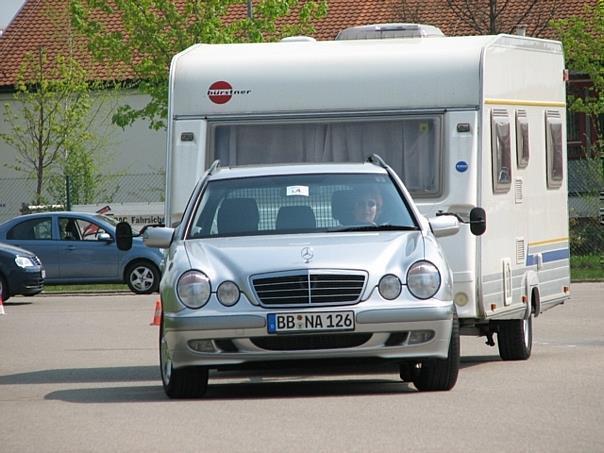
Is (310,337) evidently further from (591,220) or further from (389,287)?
(591,220)

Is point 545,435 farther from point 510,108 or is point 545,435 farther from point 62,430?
point 510,108

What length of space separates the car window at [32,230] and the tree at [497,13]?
13153 millimetres

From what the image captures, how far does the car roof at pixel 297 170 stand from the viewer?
43.9 feet

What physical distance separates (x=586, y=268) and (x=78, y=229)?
1006cm

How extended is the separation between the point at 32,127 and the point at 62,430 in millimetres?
35314

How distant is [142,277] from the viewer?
31.4 metres

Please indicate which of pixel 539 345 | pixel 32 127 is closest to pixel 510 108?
pixel 539 345

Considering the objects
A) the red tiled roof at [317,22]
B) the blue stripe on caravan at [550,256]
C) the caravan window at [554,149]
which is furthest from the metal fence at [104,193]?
the blue stripe on caravan at [550,256]

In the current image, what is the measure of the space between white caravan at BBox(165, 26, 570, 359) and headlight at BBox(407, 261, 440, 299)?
7.59 ft

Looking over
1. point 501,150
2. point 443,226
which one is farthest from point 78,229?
point 443,226

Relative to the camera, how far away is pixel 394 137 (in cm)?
1507

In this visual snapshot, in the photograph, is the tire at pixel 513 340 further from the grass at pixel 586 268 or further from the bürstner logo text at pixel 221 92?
the grass at pixel 586 268

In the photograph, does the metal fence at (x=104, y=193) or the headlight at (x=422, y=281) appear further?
the metal fence at (x=104, y=193)

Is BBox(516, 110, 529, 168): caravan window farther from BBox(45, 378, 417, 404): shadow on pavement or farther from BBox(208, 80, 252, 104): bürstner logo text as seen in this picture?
BBox(45, 378, 417, 404): shadow on pavement
